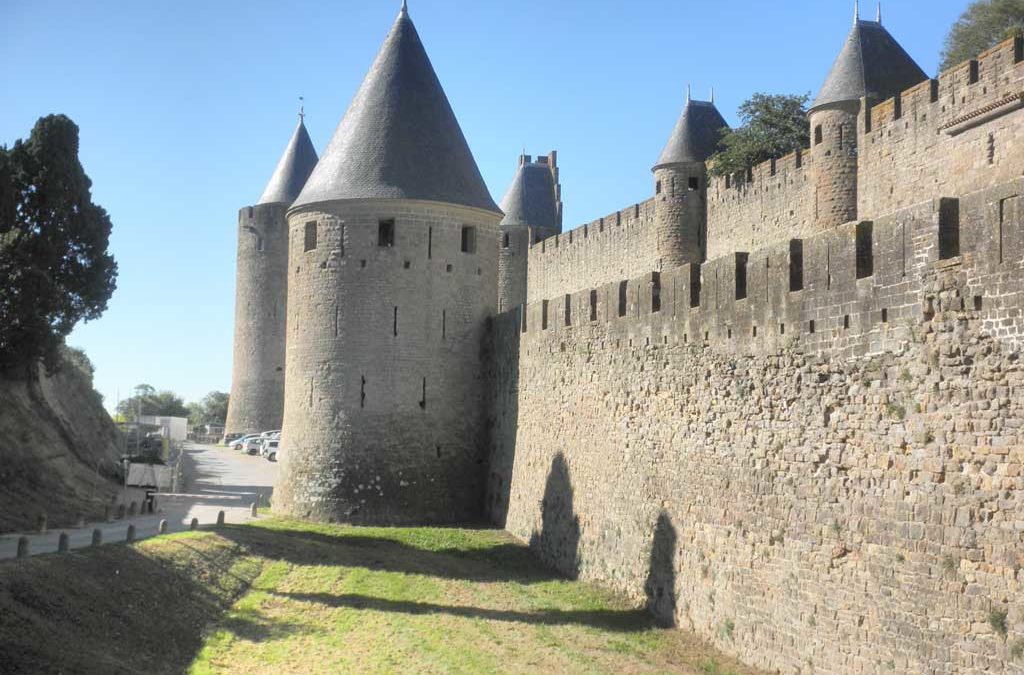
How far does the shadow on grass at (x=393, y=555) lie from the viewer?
1839 cm

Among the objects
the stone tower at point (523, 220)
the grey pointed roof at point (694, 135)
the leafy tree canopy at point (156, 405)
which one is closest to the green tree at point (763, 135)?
the grey pointed roof at point (694, 135)

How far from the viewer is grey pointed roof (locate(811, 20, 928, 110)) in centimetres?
2702

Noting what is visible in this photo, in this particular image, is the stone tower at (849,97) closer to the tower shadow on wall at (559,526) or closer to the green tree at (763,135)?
the green tree at (763,135)

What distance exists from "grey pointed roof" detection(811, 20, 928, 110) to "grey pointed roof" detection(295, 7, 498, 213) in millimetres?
8766

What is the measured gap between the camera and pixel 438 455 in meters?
22.7

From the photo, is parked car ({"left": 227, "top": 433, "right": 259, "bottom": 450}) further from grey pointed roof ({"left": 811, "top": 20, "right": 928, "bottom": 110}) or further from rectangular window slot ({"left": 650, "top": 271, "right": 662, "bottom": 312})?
rectangular window slot ({"left": 650, "top": 271, "right": 662, "bottom": 312})

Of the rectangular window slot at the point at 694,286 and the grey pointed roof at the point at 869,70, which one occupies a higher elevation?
the grey pointed roof at the point at 869,70

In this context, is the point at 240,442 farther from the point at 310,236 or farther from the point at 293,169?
the point at 310,236

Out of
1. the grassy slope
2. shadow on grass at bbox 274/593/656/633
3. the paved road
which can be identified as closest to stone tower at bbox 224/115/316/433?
the paved road

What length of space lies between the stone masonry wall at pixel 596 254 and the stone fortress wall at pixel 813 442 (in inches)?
605

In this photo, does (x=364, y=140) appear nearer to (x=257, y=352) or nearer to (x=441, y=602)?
(x=441, y=602)

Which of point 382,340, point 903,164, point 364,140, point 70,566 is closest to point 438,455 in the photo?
point 382,340

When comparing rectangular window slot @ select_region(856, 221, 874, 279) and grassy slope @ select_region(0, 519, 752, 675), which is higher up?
rectangular window slot @ select_region(856, 221, 874, 279)

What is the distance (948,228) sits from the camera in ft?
33.5
